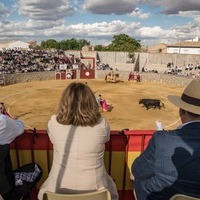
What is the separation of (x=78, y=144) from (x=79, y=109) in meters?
0.37

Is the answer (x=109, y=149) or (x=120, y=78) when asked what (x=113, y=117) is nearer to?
(x=109, y=149)

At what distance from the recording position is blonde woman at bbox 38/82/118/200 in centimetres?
304

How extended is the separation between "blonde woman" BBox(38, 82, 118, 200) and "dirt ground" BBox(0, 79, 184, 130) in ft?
44.9

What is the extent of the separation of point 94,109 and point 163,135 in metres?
1.01

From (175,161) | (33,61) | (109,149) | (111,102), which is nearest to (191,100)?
(175,161)

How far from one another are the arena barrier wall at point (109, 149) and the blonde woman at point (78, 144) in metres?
1.26

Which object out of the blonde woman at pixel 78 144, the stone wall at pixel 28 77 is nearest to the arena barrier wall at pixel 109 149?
the blonde woman at pixel 78 144

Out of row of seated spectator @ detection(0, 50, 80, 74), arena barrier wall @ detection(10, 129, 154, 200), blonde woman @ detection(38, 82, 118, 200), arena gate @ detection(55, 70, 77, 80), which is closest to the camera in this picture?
blonde woman @ detection(38, 82, 118, 200)

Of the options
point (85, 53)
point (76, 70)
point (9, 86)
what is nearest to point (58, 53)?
point (85, 53)

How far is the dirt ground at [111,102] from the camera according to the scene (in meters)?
18.2

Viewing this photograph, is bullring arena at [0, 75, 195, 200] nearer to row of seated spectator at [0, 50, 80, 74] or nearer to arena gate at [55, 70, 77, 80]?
arena gate at [55, 70, 77, 80]

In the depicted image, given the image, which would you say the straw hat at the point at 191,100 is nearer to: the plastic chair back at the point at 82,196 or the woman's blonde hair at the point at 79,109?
the woman's blonde hair at the point at 79,109

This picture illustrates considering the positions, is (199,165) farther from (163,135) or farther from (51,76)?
(51,76)

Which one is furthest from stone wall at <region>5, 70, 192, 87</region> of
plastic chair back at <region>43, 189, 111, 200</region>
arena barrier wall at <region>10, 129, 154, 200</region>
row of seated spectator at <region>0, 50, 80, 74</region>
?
plastic chair back at <region>43, 189, 111, 200</region>
